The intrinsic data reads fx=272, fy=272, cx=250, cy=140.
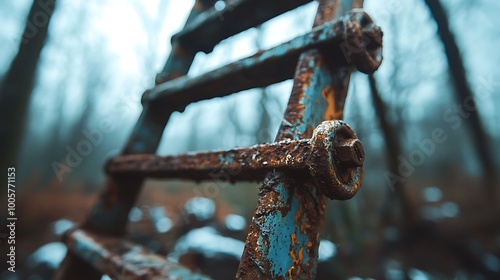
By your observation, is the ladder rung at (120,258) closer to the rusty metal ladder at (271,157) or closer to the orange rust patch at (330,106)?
the rusty metal ladder at (271,157)

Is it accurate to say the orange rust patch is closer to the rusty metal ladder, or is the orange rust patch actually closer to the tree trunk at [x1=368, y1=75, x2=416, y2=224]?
the rusty metal ladder

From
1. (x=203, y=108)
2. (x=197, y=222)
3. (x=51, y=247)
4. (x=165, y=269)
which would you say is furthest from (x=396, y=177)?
(x=203, y=108)

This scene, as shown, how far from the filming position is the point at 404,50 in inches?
240

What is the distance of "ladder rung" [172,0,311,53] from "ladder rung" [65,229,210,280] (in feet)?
3.35

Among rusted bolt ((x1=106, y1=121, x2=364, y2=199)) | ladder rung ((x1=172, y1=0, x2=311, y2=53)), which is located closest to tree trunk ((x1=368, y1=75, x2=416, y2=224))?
ladder rung ((x1=172, y1=0, x2=311, y2=53))

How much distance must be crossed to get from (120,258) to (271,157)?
650mm

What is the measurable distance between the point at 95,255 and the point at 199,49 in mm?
1075

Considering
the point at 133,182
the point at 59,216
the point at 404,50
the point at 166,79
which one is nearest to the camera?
the point at 133,182

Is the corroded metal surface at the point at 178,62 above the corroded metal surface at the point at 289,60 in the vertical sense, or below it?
above

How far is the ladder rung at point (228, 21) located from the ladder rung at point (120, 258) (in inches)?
40.2

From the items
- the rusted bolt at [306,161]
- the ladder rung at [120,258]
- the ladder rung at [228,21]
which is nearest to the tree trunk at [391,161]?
the ladder rung at [228,21]

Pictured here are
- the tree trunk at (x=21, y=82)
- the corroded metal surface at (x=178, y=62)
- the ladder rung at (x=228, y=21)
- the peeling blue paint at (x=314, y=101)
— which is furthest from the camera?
the tree trunk at (x=21, y=82)

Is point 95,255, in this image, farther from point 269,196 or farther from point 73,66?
point 73,66

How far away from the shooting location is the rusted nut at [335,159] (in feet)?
1.74
